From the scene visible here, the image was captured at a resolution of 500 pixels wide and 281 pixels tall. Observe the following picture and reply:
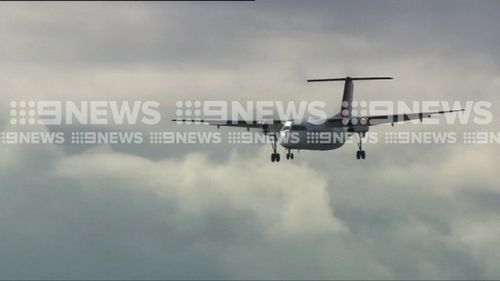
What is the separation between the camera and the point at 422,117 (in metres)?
129

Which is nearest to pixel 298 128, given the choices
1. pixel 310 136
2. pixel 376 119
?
pixel 310 136

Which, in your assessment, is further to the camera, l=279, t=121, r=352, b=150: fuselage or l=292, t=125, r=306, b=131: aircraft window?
l=292, t=125, r=306, b=131: aircraft window

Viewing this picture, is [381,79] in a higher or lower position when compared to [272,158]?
higher

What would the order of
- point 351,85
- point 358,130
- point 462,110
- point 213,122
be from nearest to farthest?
point 462,110 < point 358,130 < point 213,122 < point 351,85

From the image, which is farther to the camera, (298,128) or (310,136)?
(310,136)

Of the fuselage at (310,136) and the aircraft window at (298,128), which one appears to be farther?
the aircraft window at (298,128)

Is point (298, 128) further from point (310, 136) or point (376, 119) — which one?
point (376, 119)

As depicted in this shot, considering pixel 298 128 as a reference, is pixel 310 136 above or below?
below

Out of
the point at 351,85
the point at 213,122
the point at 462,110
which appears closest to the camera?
the point at 462,110

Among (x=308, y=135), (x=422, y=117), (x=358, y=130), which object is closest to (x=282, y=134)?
(x=308, y=135)

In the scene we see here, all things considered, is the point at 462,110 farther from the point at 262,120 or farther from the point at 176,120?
the point at 176,120

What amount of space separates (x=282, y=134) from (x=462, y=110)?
76.2ft

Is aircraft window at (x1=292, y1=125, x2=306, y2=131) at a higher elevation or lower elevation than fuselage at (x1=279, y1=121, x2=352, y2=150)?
higher

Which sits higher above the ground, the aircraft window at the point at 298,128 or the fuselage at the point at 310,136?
the aircraft window at the point at 298,128
